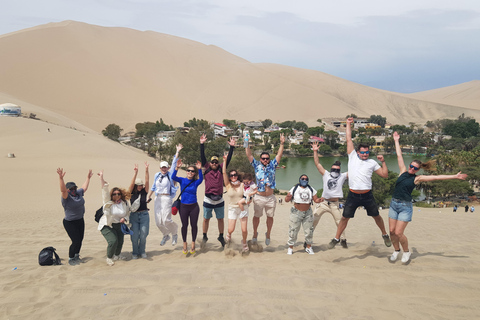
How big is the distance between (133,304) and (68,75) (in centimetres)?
11980

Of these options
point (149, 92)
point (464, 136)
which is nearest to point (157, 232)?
point (464, 136)

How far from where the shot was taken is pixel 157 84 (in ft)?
395

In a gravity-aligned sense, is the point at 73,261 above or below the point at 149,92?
below

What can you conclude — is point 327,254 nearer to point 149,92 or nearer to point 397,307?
point 397,307

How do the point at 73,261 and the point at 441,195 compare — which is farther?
the point at 441,195

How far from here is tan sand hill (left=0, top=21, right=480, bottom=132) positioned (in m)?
98.5

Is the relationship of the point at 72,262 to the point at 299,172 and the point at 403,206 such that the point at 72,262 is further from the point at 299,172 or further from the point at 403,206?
the point at 299,172

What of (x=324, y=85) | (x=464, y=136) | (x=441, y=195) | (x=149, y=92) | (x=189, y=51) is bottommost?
(x=441, y=195)

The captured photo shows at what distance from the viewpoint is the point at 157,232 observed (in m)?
10.4

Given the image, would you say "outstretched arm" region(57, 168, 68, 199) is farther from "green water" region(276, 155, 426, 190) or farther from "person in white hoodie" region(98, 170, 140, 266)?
"green water" region(276, 155, 426, 190)

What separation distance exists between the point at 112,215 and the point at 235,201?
2350mm

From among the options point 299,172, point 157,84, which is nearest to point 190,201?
point 299,172

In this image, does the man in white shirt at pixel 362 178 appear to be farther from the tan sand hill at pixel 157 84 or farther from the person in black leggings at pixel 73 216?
the tan sand hill at pixel 157 84

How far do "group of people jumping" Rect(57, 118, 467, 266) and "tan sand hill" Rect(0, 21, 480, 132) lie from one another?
283 ft
